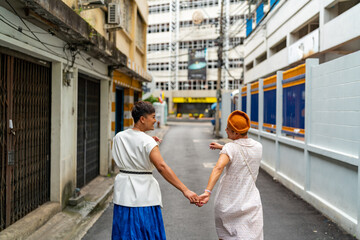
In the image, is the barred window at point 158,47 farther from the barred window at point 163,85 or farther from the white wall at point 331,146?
the white wall at point 331,146

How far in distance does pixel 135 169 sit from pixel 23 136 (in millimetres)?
2556

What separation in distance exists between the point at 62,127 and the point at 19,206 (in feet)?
4.98

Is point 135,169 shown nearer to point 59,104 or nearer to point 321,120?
point 59,104

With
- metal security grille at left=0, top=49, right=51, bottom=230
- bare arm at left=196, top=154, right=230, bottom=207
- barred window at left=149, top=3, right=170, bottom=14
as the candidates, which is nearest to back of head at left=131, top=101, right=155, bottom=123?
bare arm at left=196, top=154, right=230, bottom=207

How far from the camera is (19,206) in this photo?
452cm

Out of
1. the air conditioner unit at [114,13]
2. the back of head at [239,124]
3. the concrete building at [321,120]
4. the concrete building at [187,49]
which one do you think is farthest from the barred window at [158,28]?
the back of head at [239,124]

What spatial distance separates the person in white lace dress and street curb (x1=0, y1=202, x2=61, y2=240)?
2.54 m

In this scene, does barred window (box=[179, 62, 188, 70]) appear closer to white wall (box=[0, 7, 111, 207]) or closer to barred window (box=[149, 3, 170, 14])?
barred window (box=[149, 3, 170, 14])

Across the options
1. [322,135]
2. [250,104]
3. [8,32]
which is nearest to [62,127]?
[8,32]

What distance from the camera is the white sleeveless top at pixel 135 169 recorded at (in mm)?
2822

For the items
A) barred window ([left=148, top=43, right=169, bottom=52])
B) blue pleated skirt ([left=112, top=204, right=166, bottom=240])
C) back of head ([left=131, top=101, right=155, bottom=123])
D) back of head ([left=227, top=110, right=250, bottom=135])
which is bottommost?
blue pleated skirt ([left=112, top=204, right=166, bottom=240])

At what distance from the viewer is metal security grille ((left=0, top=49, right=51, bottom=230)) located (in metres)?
4.14

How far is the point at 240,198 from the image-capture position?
3.04m

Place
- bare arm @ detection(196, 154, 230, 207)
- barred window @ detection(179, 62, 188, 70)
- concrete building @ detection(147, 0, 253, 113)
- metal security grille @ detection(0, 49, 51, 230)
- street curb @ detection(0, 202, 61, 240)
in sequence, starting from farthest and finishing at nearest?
barred window @ detection(179, 62, 188, 70) < concrete building @ detection(147, 0, 253, 113) < metal security grille @ detection(0, 49, 51, 230) < street curb @ detection(0, 202, 61, 240) < bare arm @ detection(196, 154, 230, 207)
